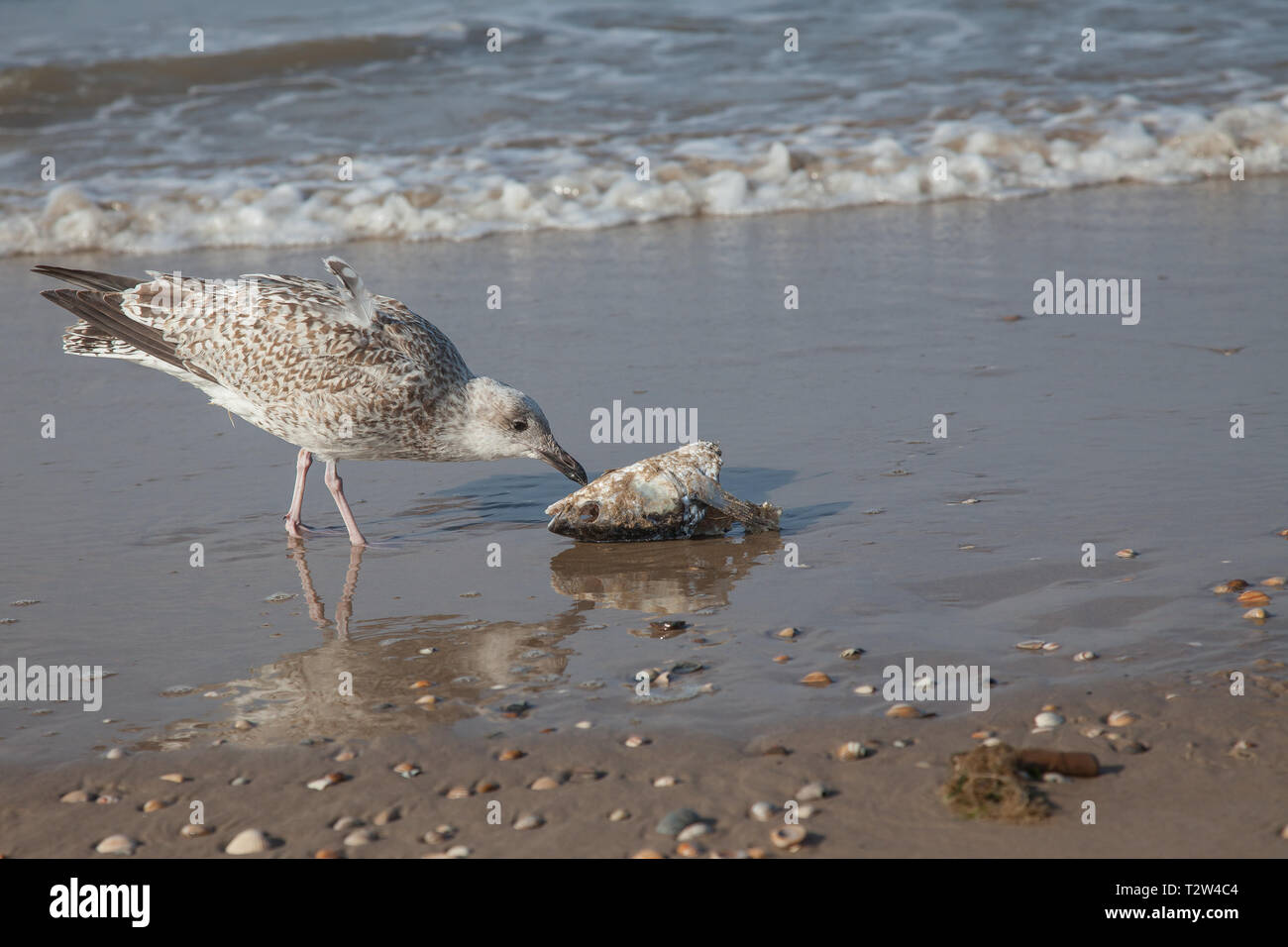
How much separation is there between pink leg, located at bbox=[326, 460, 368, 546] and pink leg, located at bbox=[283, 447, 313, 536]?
0.41 ft

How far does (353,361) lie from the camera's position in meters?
5.75

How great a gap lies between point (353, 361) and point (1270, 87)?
11.8 metres

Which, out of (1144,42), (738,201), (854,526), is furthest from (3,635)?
(1144,42)

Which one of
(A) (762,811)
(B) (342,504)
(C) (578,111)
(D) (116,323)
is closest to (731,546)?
(B) (342,504)

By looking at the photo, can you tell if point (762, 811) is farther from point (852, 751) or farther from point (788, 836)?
point (852, 751)

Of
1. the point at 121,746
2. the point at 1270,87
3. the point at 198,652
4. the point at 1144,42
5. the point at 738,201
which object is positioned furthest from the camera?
the point at 1144,42

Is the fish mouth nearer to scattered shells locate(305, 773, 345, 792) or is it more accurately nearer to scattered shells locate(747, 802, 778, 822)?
scattered shells locate(305, 773, 345, 792)

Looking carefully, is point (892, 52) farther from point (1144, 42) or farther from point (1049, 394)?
point (1049, 394)

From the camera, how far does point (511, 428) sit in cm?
586

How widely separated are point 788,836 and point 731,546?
225cm

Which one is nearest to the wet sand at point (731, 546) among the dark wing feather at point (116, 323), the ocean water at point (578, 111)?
the dark wing feather at point (116, 323)

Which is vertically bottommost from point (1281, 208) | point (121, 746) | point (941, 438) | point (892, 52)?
point (121, 746)

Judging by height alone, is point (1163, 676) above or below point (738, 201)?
below

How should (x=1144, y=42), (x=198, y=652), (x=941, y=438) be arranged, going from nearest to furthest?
(x=198, y=652), (x=941, y=438), (x=1144, y=42)
